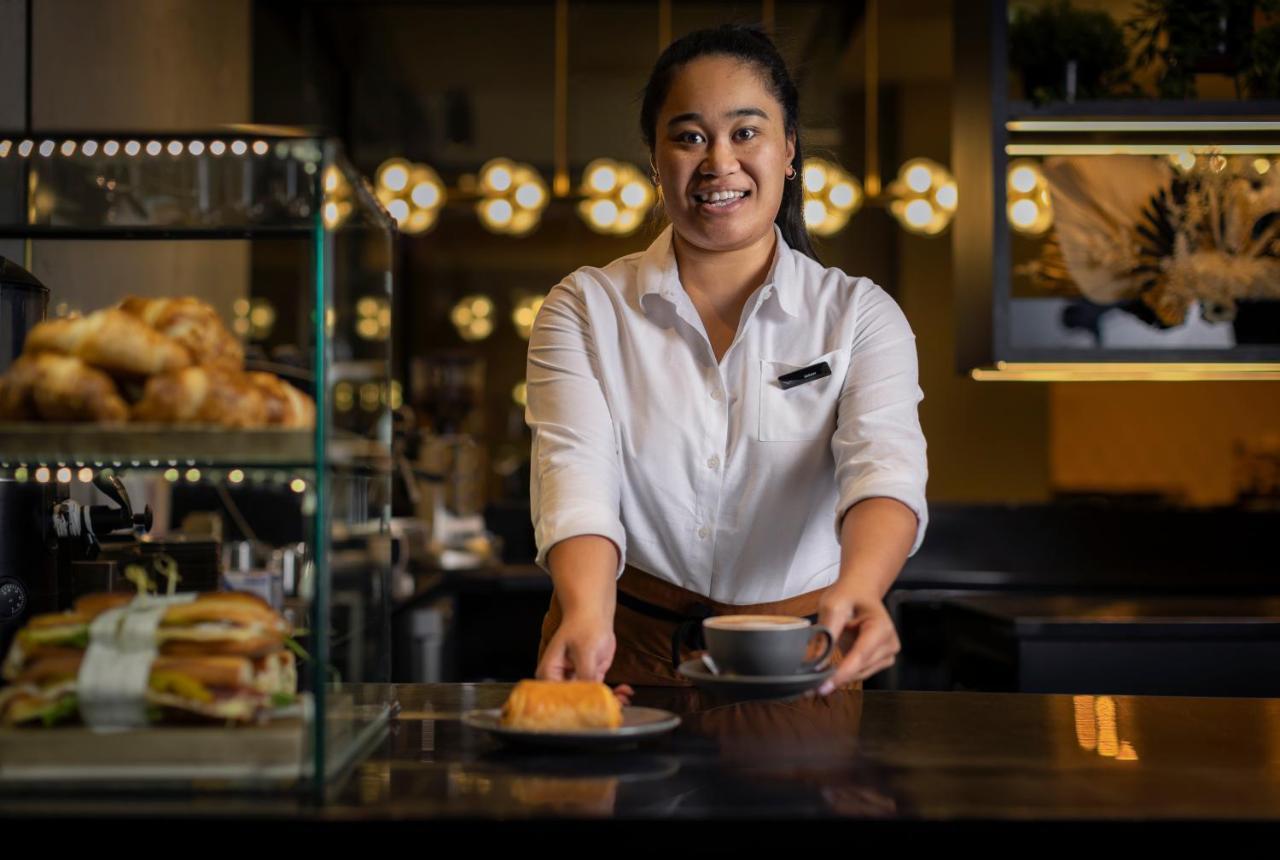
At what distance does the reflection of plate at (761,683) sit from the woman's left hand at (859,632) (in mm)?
86

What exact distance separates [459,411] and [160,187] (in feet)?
11.7

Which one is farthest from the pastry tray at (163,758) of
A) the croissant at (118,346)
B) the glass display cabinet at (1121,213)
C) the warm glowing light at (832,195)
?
the warm glowing light at (832,195)

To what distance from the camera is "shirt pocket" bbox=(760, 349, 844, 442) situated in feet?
6.31

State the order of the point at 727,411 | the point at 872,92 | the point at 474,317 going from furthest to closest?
the point at 474,317 → the point at 872,92 → the point at 727,411

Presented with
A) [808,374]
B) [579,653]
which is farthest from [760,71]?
[579,653]

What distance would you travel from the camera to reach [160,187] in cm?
127

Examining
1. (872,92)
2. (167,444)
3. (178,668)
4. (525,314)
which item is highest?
(872,92)

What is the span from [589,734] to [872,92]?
7148mm

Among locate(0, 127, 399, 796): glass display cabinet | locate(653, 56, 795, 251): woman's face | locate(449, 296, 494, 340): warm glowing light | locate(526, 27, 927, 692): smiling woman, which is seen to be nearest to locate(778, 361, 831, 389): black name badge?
locate(526, 27, 927, 692): smiling woman

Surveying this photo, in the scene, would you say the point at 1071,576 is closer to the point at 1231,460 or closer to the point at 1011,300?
the point at 1011,300

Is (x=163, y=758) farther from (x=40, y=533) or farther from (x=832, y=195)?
(x=832, y=195)

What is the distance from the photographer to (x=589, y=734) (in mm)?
1243

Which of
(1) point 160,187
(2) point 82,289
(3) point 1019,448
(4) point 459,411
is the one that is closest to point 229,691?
(1) point 160,187

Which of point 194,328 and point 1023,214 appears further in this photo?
point 1023,214
